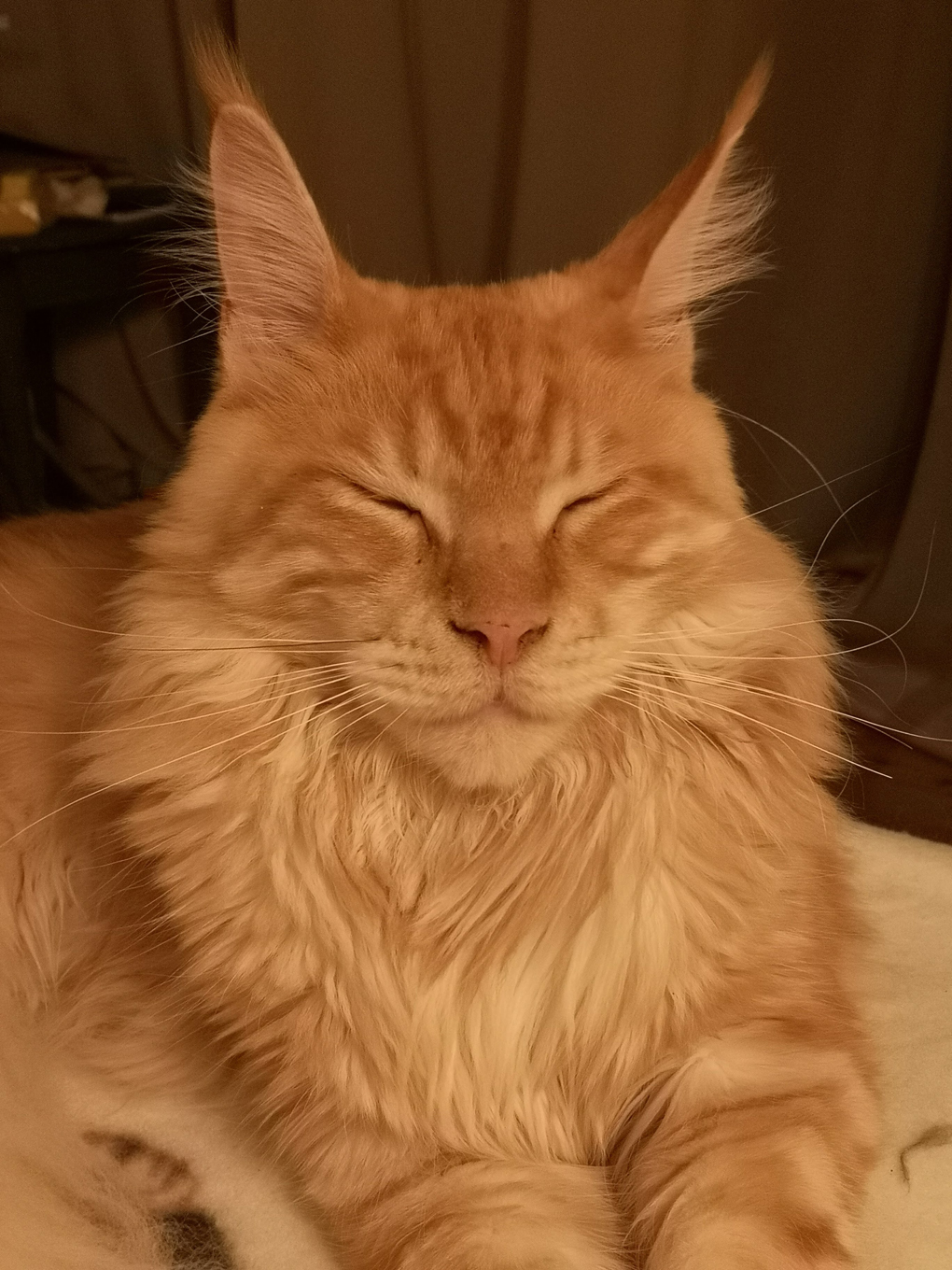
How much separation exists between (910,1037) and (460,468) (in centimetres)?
95

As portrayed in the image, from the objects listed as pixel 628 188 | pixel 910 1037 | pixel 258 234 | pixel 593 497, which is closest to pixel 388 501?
pixel 593 497

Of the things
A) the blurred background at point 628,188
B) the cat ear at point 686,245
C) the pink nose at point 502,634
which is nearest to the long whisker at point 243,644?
the pink nose at point 502,634

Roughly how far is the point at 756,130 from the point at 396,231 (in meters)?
0.85

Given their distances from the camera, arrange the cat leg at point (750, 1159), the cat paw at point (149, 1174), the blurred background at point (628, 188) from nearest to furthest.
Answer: the cat leg at point (750, 1159), the cat paw at point (149, 1174), the blurred background at point (628, 188)

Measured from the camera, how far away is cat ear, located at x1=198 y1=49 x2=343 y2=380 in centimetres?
100

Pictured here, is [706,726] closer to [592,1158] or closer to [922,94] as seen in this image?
[592,1158]

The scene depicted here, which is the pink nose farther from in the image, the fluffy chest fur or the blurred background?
the blurred background

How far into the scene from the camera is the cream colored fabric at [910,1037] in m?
1.06

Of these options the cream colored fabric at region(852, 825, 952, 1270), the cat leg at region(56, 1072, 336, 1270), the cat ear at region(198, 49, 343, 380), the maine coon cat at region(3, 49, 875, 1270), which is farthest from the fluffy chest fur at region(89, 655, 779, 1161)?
the cat ear at region(198, 49, 343, 380)

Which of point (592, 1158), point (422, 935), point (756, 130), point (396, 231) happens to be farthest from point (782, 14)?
point (592, 1158)

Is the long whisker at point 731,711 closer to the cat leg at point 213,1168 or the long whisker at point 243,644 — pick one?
the long whisker at point 243,644

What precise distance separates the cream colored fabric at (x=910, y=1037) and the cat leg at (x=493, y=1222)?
29 centimetres

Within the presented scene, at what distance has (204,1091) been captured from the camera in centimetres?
126

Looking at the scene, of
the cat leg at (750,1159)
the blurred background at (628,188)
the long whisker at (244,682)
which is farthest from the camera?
the blurred background at (628,188)
